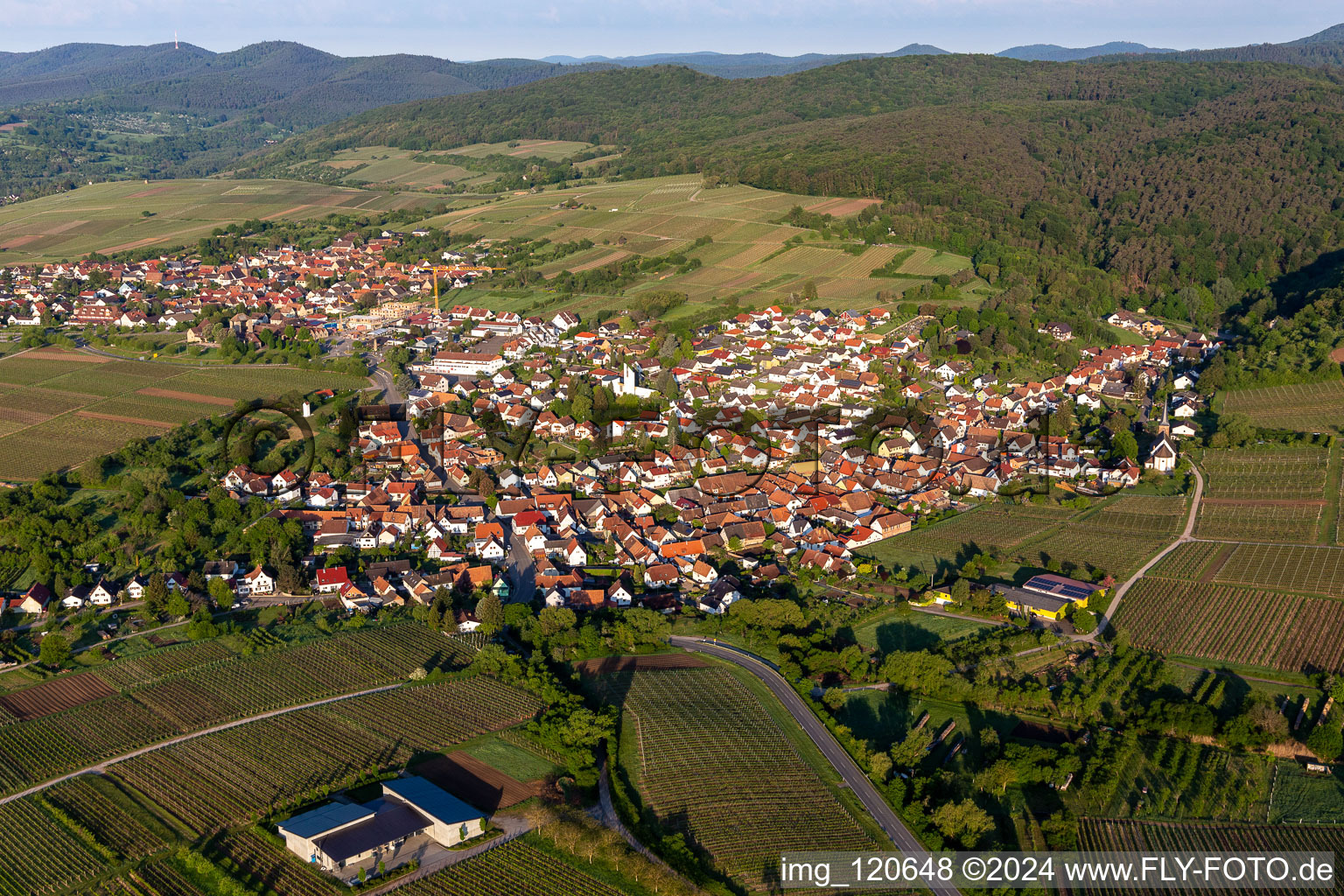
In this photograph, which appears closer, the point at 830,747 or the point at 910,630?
the point at 830,747

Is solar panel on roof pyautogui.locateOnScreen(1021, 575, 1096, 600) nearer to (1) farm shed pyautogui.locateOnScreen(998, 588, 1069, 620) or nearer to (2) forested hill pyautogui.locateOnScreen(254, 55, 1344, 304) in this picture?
(1) farm shed pyautogui.locateOnScreen(998, 588, 1069, 620)

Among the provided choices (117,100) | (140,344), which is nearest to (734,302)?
(140,344)

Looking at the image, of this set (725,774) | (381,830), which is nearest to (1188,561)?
(725,774)

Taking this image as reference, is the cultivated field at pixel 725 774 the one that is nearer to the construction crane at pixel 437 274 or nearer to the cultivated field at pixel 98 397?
the cultivated field at pixel 98 397

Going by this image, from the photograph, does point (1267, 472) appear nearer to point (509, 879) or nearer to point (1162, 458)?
point (1162, 458)

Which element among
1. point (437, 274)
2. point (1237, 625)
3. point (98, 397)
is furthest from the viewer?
point (437, 274)

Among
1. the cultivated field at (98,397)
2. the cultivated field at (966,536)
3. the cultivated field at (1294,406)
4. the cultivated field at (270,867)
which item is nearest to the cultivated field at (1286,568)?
the cultivated field at (966,536)
